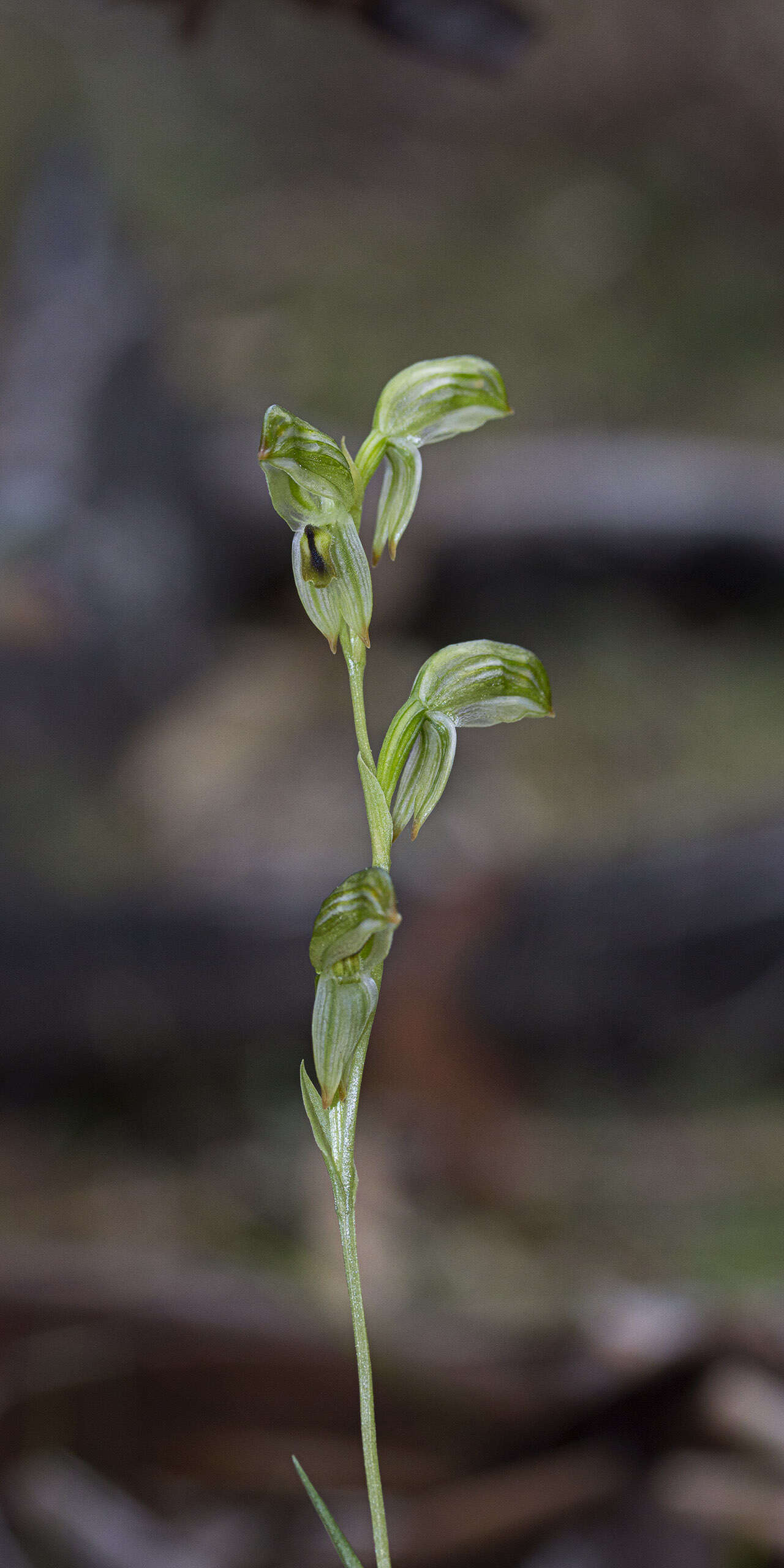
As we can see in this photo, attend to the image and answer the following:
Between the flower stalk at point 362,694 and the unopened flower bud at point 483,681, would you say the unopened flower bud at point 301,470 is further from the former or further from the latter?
the unopened flower bud at point 483,681

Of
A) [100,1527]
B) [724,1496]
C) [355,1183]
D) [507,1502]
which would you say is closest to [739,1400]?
[724,1496]

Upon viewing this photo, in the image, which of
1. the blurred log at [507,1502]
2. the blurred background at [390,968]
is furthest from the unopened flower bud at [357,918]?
the blurred log at [507,1502]

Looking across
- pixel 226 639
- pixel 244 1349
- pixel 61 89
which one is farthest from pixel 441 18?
pixel 61 89

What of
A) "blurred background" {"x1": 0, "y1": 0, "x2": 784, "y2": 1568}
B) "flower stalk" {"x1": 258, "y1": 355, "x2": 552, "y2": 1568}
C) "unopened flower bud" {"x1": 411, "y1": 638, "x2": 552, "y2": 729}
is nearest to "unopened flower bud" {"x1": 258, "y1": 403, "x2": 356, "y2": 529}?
"flower stalk" {"x1": 258, "y1": 355, "x2": 552, "y2": 1568}

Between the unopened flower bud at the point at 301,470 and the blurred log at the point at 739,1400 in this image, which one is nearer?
the unopened flower bud at the point at 301,470

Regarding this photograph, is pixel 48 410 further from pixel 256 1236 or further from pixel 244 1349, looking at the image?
pixel 244 1349

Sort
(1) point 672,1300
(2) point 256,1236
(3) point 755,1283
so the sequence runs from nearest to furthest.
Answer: (1) point 672,1300, (3) point 755,1283, (2) point 256,1236

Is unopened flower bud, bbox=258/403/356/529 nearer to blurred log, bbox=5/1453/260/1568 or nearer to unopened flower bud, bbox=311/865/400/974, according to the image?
unopened flower bud, bbox=311/865/400/974
